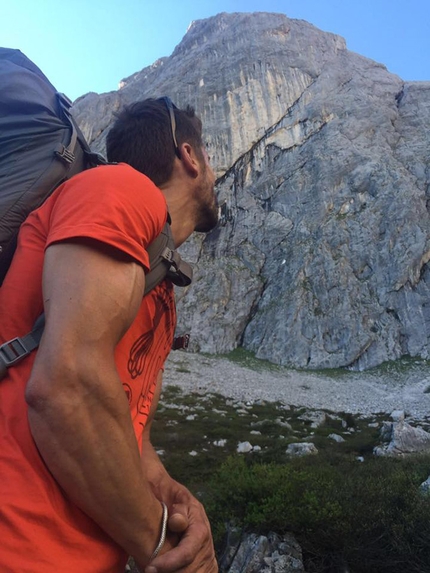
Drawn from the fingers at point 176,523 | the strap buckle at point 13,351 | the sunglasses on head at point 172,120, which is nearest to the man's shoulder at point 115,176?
the strap buckle at point 13,351

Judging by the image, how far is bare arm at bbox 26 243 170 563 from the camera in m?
1.06

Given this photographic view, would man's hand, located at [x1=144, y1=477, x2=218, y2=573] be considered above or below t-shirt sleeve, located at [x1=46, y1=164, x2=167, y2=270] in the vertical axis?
below

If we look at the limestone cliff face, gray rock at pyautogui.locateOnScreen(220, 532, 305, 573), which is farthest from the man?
the limestone cliff face

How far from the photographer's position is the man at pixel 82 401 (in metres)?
1.05

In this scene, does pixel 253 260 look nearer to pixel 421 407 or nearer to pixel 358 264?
pixel 358 264

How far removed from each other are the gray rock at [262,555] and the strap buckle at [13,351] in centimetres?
464

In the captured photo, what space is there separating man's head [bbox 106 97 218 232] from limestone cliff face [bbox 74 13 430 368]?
114ft

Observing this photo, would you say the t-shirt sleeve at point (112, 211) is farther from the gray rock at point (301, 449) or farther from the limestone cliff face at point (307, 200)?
Answer: the limestone cliff face at point (307, 200)

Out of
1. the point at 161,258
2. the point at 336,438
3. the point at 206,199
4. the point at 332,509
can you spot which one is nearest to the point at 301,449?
the point at 336,438

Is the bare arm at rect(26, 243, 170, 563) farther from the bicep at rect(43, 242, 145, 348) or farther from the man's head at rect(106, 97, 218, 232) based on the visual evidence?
the man's head at rect(106, 97, 218, 232)

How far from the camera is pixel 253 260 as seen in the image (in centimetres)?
4706

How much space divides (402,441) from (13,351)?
1389 centimetres

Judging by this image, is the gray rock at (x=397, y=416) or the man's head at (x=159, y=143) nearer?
the man's head at (x=159, y=143)

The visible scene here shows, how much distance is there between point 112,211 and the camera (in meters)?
1.20
